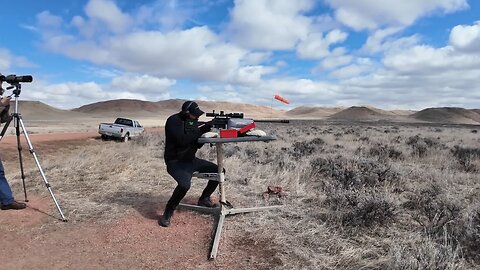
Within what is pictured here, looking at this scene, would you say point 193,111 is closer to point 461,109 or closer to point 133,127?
point 133,127

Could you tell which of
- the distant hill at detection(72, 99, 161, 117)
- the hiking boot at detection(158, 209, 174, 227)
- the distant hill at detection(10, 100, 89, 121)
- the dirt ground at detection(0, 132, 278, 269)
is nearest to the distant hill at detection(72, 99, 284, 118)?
the distant hill at detection(72, 99, 161, 117)

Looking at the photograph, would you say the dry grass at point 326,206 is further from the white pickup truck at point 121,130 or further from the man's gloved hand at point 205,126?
the white pickup truck at point 121,130

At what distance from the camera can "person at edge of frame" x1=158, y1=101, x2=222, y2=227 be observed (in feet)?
18.7

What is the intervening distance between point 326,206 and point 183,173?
214cm

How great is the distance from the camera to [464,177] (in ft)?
32.3

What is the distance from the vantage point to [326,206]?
6.53 m

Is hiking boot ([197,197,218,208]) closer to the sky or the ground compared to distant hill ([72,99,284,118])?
closer to the ground

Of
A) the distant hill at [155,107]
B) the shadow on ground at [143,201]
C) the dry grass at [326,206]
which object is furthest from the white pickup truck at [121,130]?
the distant hill at [155,107]

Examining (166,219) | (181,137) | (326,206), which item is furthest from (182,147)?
(326,206)

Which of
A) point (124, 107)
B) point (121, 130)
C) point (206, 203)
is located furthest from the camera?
point (124, 107)

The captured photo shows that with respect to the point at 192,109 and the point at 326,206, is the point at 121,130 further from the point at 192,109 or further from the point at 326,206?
the point at 192,109

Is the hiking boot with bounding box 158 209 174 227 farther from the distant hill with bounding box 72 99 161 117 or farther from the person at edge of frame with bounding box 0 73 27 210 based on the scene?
the distant hill with bounding box 72 99 161 117

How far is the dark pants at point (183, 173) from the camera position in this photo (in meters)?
5.75

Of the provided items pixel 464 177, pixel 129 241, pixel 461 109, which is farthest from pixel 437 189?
pixel 461 109
